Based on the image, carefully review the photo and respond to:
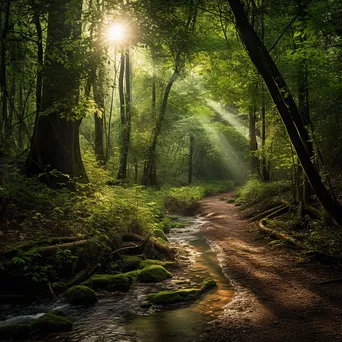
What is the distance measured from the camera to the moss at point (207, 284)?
22.9 feet

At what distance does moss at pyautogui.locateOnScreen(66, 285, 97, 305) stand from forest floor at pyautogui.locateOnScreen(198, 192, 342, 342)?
2547 millimetres

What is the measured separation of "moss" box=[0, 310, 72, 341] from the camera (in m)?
4.83

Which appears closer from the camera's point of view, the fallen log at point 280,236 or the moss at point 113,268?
the moss at point 113,268

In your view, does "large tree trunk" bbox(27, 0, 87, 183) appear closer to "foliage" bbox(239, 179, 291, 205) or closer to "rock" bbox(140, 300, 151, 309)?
"rock" bbox(140, 300, 151, 309)

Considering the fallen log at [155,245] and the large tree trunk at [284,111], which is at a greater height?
the large tree trunk at [284,111]

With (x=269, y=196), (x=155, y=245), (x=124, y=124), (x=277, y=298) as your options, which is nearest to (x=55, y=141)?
(x=155, y=245)

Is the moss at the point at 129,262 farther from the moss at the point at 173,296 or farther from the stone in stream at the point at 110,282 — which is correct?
the moss at the point at 173,296

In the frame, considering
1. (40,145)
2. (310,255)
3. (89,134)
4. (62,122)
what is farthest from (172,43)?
(89,134)

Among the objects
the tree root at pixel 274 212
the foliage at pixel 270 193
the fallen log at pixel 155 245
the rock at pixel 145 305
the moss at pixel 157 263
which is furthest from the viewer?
the foliage at pixel 270 193

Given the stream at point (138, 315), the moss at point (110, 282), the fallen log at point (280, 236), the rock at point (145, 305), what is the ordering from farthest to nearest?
the fallen log at point (280, 236), the moss at point (110, 282), the rock at point (145, 305), the stream at point (138, 315)

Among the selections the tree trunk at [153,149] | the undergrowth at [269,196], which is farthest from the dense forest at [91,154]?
the tree trunk at [153,149]

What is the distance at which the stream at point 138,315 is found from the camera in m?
4.93

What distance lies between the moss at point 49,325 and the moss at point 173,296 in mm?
1800

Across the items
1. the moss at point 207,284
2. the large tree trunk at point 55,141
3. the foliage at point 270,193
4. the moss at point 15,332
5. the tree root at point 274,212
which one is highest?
the large tree trunk at point 55,141
